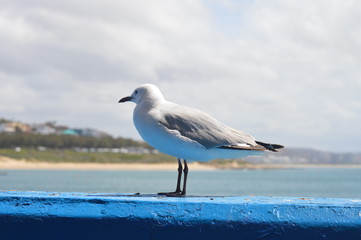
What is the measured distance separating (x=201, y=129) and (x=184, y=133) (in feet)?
0.51

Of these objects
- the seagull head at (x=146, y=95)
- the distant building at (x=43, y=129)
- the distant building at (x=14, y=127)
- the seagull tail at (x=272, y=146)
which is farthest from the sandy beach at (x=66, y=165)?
the seagull tail at (x=272, y=146)

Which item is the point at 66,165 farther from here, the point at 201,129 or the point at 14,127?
the point at 201,129

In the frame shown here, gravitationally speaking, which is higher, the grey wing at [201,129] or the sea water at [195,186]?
the sea water at [195,186]

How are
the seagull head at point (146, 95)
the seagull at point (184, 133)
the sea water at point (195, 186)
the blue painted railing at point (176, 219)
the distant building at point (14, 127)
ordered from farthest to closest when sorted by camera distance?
the distant building at point (14, 127), the sea water at point (195, 186), the seagull head at point (146, 95), the seagull at point (184, 133), the blue painted railing at point (176, 219)

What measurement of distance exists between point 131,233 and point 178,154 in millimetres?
1309

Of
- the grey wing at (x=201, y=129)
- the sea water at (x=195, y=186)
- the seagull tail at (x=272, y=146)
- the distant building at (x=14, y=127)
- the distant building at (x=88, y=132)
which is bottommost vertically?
the seagull tail at (x=272, y=146)

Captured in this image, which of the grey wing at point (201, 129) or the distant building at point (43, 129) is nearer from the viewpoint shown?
the grey wing at point (201, 129)

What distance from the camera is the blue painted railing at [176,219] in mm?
2693

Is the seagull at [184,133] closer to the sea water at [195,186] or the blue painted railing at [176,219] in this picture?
the blue painted railing at [176,219]

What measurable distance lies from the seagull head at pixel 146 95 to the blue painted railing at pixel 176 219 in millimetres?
1448

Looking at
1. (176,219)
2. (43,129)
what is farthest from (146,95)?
(43,129)

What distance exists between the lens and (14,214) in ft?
9.16

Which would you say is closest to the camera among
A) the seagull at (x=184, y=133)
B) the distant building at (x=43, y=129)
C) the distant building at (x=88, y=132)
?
the seagull at (x=184, y=133)

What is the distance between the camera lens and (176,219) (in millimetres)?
2721
